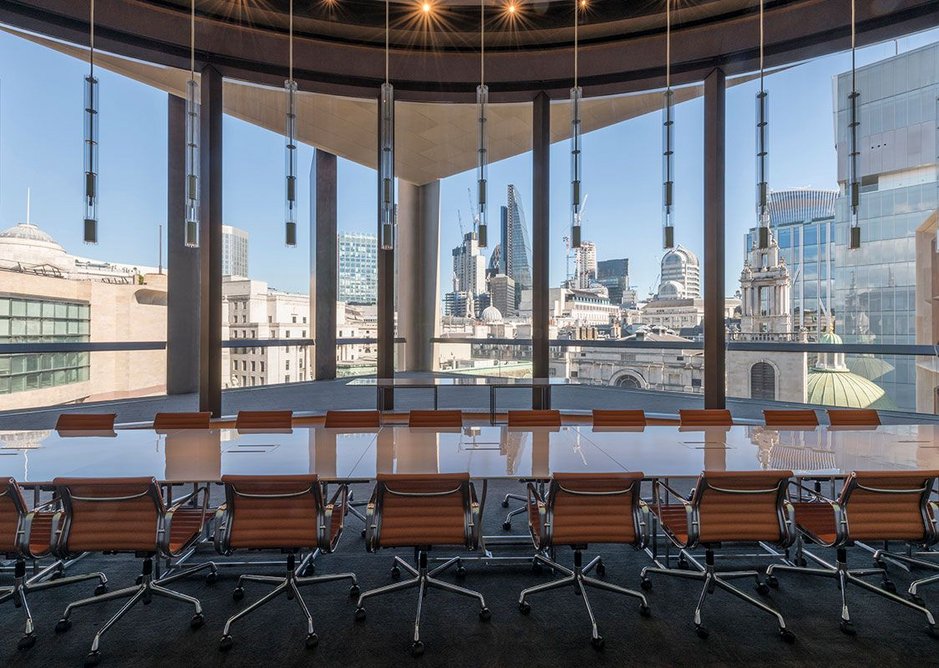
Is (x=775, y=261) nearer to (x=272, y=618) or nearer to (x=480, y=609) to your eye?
(x=480, y=609)

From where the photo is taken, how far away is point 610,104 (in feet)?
24.3

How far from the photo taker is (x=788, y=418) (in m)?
4.66

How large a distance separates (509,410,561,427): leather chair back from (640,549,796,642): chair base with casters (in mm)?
1587

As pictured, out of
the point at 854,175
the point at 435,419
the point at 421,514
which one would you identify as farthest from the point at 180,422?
the point at 854,175

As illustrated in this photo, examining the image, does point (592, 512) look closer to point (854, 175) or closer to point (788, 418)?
point (788, 418)

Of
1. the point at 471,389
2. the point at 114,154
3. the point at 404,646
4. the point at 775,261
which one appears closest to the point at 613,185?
the point at 775,261

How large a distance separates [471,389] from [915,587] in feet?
23.6

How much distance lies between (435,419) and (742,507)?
261cm

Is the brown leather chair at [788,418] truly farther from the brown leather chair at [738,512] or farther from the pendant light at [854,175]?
the brown leather chair at [738,512]

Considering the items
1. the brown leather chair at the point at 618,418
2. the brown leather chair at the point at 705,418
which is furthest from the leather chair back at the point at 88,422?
the brown leather chair at the point at 705,418

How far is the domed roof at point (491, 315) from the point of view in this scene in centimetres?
845

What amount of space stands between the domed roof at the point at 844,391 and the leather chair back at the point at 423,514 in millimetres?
5917

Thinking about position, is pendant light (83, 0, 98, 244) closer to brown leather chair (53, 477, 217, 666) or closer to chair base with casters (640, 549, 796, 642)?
brown leather chair (53, 477, 217, 666)

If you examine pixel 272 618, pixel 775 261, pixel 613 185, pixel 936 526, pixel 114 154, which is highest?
pixel 114 154
